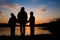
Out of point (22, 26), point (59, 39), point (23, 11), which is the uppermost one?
point (23, 11)

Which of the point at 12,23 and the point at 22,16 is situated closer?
the point at 12,23

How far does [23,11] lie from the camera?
9.38 meters

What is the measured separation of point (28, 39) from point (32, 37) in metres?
0.32

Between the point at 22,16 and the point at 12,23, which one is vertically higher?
the point at 22,16

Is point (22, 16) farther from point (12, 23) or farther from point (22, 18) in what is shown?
point (12, 23)

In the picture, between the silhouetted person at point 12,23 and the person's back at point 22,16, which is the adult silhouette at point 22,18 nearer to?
the person's back at point 22,16

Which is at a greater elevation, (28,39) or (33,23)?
(33,23)

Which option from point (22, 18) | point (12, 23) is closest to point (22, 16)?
point (22, 18)

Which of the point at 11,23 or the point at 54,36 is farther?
the point at 54,36

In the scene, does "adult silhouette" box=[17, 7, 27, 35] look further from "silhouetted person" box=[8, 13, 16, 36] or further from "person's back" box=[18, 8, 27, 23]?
"silhouetted person" box=[8, 13, 16, 36]

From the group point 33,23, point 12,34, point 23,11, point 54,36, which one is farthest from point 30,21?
point 54,36

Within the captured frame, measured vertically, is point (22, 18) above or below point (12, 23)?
above

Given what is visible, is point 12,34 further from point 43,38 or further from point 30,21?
point 43,38

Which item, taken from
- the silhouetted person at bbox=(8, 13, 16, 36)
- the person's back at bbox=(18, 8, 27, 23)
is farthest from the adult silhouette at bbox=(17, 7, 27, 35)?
the silhouetted person at bbox=(8, 13, 16, 36)
